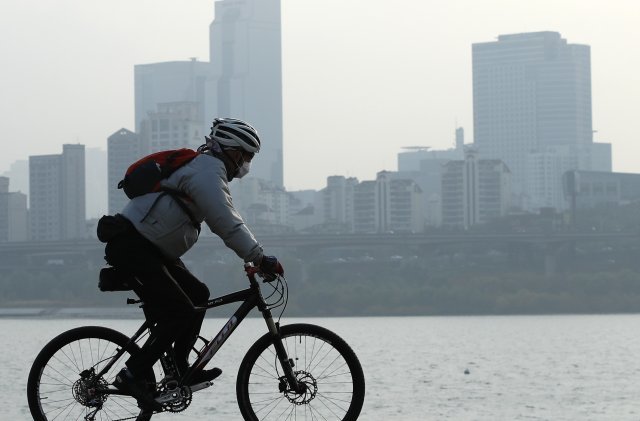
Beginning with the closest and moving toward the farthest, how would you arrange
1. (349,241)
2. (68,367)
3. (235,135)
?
1. (235,135)
2. (68,367)
3. (349,241)

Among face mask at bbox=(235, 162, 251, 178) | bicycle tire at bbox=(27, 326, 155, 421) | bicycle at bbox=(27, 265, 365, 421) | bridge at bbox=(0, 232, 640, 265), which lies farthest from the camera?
bridge at bbox=(0, 232, 640, 265)


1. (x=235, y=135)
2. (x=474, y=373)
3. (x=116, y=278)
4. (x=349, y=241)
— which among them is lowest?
(x=474, y=373)

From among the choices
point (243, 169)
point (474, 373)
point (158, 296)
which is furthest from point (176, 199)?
point (474, 373)

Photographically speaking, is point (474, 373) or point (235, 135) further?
point (474, 373)

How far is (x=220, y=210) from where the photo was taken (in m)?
8.07

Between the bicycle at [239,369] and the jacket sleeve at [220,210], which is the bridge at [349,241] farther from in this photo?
the jacket sleeve at [220,210]

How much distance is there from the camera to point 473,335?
104 meters

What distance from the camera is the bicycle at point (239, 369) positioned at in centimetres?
829

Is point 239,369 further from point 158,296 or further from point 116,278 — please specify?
point 116,278

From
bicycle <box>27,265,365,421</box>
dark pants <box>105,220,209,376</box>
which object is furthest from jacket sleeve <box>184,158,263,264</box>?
dark pants <box>105,220,209,376</box>

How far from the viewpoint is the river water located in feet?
82.4

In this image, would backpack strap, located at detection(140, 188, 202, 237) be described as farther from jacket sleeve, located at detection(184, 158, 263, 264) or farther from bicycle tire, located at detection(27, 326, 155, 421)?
bicycle tire, located at detection(27, 326, 155, 421)

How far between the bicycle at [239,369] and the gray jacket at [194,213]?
25cm

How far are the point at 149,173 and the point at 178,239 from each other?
43 centimetres
